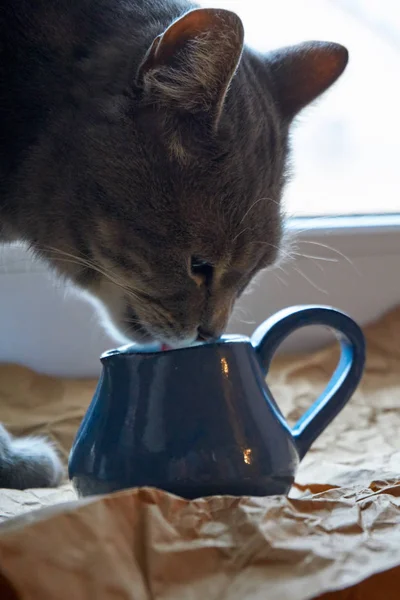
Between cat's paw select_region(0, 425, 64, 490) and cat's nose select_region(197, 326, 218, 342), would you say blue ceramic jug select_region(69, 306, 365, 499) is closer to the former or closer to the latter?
cat's nose select_region(197, 326, 218, 342)

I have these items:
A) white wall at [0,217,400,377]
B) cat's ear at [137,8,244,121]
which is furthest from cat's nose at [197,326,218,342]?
white wall at [0,217,400,377]

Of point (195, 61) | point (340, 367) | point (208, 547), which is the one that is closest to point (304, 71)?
point (195, 61)

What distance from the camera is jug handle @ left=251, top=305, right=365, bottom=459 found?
0.74 m

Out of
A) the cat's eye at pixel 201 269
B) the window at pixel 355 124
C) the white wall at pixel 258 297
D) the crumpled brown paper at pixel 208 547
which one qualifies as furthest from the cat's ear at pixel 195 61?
the window at pixel 355 124

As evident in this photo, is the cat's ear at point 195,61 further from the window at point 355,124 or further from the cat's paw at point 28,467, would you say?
the window at point 355,124

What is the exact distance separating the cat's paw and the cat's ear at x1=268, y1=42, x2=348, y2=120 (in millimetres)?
564

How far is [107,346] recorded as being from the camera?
4.58 feet

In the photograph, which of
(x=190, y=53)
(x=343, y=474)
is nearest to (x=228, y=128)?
(x=190, y=53)

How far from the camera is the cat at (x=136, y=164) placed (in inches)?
32.2

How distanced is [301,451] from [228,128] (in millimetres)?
374

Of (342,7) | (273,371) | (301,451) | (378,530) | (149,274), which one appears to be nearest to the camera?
(378,530)

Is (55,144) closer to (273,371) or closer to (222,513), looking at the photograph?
(222,513)

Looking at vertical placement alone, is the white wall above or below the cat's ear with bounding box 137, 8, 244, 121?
below

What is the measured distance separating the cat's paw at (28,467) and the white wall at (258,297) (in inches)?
14.4
